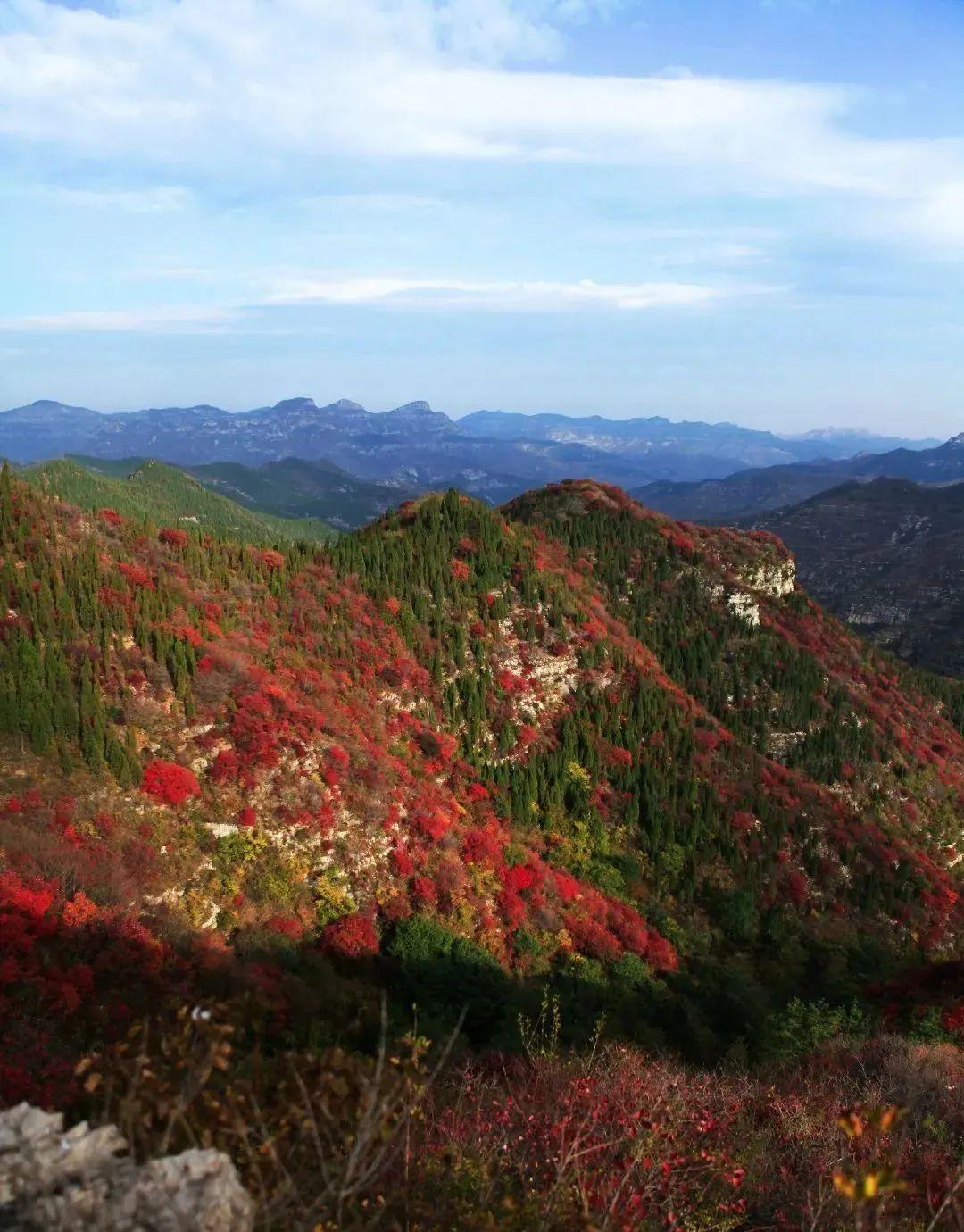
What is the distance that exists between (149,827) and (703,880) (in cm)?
4356

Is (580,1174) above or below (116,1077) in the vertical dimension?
below

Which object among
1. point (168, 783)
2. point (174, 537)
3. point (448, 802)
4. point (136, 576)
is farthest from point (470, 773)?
point (174, 537)

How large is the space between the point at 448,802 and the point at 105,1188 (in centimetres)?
4424

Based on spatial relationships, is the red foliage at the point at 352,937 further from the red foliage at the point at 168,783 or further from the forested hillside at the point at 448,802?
the red foliage at the point at 168,783

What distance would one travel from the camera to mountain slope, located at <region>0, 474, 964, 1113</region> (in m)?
35.7

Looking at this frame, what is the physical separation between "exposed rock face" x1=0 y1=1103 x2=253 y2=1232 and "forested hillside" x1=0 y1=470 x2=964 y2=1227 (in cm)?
232

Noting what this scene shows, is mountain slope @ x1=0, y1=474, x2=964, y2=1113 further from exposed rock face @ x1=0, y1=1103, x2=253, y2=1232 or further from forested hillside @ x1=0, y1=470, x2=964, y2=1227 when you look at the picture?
exposed rock face @ x1=0, y1=1103, x2=253, y2=1232

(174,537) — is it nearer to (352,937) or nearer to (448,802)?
(448,802)

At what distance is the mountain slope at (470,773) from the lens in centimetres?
3566

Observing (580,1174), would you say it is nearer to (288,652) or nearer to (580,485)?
(288,652)

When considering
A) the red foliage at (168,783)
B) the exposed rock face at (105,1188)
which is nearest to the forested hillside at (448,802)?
the red foliage at (168,783)

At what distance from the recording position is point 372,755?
48000mm

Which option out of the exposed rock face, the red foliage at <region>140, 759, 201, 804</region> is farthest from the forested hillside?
the exposed rock face

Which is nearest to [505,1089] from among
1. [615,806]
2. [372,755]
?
[372,755]
